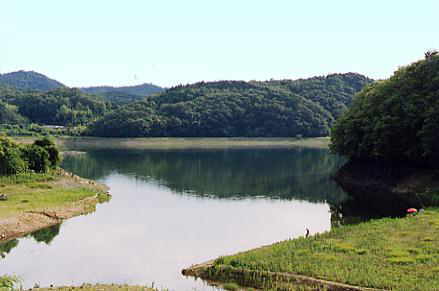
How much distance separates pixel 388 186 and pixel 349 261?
4186cm

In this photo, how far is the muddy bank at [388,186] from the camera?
60016 millimetres

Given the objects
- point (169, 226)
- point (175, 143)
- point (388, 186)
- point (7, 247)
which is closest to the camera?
point (7, 247)

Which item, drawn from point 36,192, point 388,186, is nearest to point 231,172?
point 388,186

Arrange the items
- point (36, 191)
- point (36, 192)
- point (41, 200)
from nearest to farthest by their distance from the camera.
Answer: point (41, 200), point (36, 192), point (36, 191)

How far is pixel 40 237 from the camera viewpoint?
46.3 metres

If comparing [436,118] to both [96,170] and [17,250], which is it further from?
[96,170]

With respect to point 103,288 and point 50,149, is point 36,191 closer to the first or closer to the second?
point 50,149

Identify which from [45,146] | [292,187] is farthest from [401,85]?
[45,146]

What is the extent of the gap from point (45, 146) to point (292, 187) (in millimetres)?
36501

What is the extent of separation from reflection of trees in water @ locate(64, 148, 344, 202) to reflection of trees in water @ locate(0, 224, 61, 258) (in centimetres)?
2744

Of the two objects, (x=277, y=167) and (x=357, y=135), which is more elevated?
(x=357, y=135)

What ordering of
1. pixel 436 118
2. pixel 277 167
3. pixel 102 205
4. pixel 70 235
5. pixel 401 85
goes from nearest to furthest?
pixel 70 235, pixel 102 205, pixel 436 118, pixel 401 85, pixel 277 167

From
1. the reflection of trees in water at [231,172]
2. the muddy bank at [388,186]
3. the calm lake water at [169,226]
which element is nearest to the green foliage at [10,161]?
the calm lake water at [169,226]

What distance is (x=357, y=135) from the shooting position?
80750 millimetres
